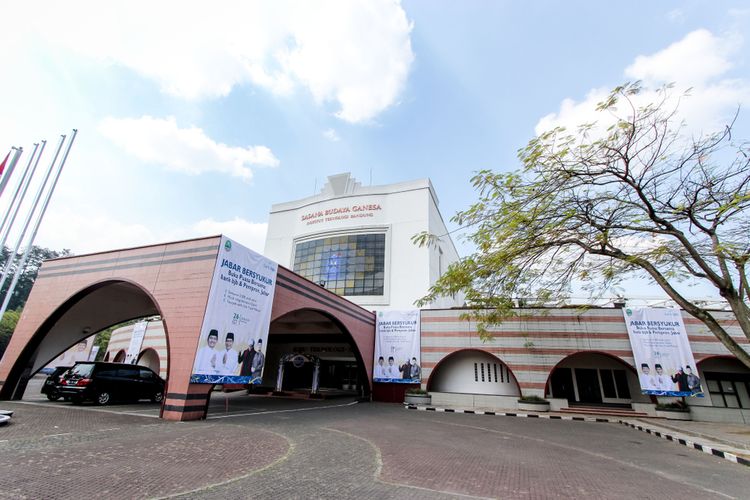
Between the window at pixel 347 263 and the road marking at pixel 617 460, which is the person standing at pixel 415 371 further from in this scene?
the window at pixel 347 263

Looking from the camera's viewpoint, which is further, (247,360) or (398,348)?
(398,348)

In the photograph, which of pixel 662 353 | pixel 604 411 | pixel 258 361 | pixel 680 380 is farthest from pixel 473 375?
pixel 258 361

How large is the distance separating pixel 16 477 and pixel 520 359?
16325 mm

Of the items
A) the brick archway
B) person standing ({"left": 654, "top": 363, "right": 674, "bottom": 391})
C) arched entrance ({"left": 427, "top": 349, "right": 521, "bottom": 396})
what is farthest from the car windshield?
person standing ({"left": 654, "top": 363, "right": 674, "bottom": 391})

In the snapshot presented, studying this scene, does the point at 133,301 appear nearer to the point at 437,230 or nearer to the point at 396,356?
the point at 396,356

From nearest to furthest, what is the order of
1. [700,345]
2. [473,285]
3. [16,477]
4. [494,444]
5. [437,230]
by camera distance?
[16,477] < [494,444] < [473,285] < [700,345] < [437,230]

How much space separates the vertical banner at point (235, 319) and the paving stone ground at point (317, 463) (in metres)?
1.24

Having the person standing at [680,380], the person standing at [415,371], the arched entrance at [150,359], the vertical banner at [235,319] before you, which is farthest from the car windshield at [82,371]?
the person standing at [680,380]

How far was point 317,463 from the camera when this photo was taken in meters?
4.80

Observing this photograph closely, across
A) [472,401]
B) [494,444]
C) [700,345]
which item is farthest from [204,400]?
[700,345]

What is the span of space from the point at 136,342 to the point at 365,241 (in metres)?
17.7

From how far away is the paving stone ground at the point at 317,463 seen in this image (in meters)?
3.64

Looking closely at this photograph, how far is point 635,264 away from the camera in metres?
8.96

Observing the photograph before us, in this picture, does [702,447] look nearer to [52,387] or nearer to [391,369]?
[391,369]
